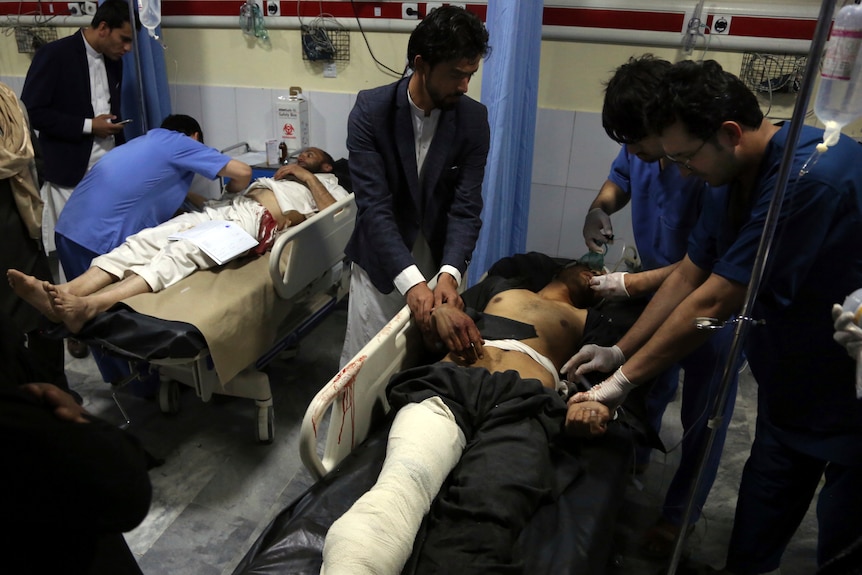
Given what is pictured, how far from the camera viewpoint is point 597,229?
228 centimetres

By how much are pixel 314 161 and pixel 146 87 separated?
103cm

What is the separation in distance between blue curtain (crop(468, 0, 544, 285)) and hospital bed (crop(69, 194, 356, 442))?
66 centimetres

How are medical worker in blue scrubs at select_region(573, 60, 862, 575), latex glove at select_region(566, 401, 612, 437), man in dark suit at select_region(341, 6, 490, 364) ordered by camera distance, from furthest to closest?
man in dark suit at select_region(341, 6, 490, 364), latex glove at select_region(566, 401, 612, 437), medical worker in blue scrubs at select_region(573, 60, 862, 575)

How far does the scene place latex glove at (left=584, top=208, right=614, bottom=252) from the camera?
2.26m

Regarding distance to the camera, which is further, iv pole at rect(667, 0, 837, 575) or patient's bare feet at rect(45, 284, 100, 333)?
patient's bare feet at rect(45, 284, 100, 333)

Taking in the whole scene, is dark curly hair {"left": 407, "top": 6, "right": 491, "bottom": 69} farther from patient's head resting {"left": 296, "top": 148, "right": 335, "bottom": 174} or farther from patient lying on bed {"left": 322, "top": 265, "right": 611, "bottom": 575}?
patient's head resting {"left": 296, "top": 148, "right": 335, "bottom": 174}

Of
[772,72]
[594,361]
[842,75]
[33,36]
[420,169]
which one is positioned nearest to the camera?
[842,75]

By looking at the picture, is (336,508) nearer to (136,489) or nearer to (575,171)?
(136,489)

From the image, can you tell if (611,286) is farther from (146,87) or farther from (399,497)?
(146,87)

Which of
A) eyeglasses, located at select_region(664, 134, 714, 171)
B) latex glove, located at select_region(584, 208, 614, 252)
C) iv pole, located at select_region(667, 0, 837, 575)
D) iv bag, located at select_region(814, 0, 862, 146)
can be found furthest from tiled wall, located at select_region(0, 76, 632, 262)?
iv bag, located at select_region(814, 0, 862, 146)

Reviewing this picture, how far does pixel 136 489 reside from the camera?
1.78 ft

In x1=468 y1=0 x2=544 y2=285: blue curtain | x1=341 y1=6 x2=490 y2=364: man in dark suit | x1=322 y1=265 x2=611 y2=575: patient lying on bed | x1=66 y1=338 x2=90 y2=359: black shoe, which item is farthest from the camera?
x1=468 y1=0 x2=544 y2=285: blue curtain

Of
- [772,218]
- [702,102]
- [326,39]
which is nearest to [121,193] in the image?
[326,39]

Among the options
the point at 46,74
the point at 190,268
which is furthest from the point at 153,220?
the point at 46,74
